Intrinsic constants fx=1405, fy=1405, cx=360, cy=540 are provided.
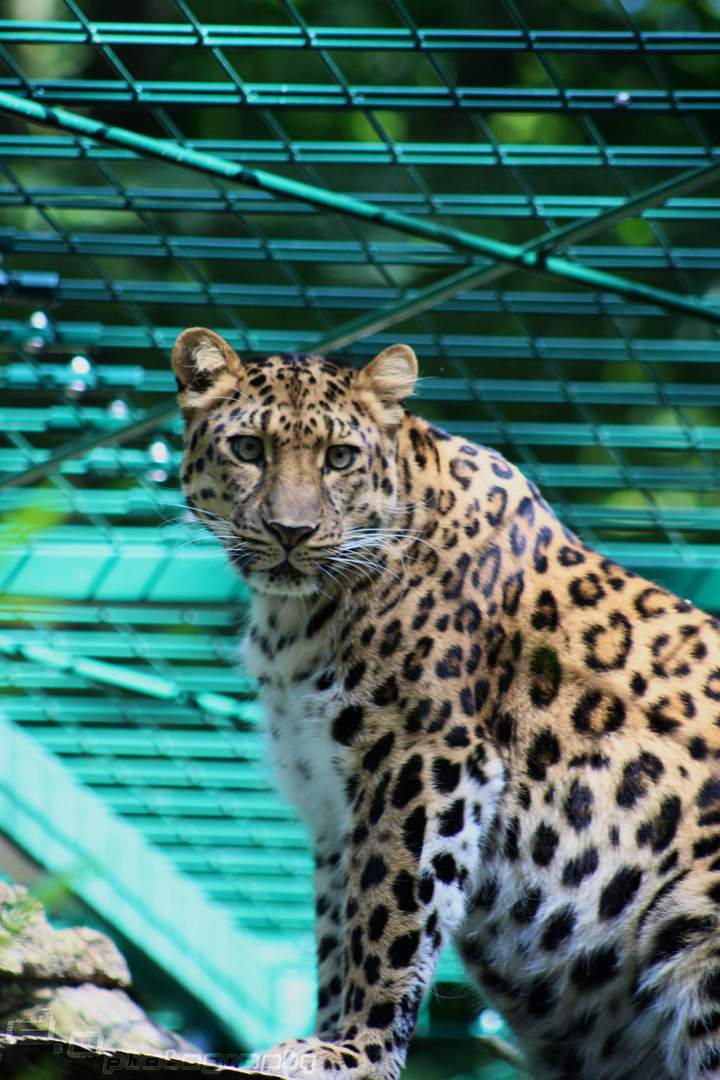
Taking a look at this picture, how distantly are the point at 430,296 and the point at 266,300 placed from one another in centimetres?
109

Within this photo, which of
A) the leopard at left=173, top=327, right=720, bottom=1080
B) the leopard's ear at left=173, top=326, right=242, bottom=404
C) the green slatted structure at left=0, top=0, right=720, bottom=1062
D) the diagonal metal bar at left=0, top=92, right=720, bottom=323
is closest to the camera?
the leopard at left=173, top=327, right=720, bottom=1080

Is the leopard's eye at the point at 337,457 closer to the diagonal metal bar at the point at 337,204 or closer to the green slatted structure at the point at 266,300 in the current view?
the green slatted structure at the point at 266,300

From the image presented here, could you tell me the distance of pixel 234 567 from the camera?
194 inches

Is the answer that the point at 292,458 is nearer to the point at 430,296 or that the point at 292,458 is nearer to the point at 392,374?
the point at 392,374

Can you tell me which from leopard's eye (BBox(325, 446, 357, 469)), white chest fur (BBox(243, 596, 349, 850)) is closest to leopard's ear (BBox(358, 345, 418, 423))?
leopard's eye (BBox(325, 446, 357, 469))

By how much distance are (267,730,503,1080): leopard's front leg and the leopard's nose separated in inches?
27.8

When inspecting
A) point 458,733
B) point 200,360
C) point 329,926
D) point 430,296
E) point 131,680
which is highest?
point 430,296

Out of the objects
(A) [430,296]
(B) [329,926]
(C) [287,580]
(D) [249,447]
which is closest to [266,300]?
(A) [430,296]

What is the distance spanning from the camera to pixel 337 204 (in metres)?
5.79

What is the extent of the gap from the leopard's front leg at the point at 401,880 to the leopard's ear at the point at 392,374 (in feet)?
4.20

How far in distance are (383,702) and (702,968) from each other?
1287 mm

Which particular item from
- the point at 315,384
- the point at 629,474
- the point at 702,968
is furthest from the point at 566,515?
the point at 702,968

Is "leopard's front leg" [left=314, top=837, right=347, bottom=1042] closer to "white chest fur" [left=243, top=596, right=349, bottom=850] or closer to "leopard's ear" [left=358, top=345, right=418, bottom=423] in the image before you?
"white chest fur" [left=243, top=596, right=349, bottom=850]

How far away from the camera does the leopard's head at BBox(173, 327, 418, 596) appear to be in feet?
15.4
